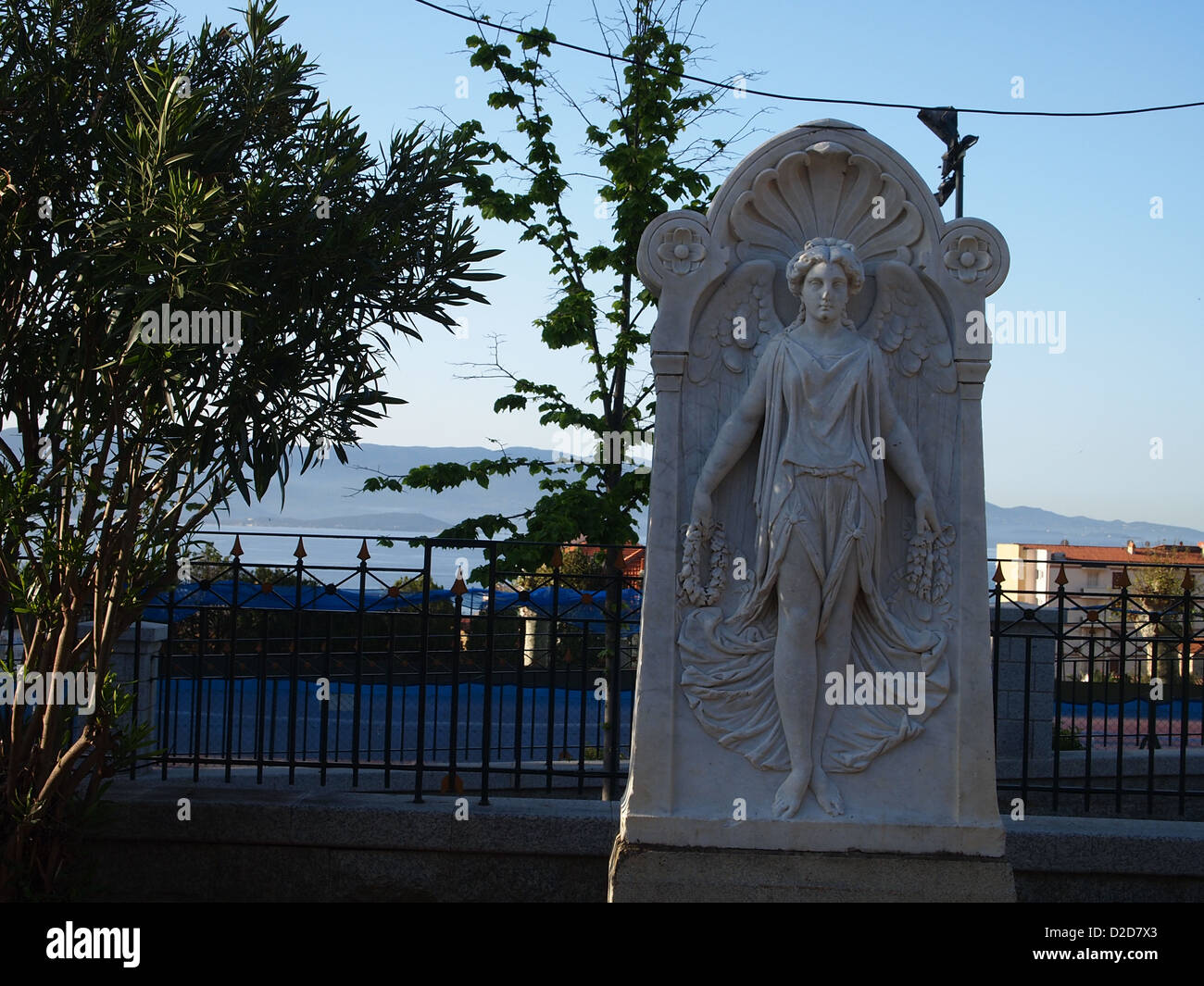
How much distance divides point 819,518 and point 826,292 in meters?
0.99

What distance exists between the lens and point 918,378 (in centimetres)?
530

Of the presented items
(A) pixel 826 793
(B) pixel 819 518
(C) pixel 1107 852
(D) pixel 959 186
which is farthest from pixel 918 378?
(D) pixel 959 186

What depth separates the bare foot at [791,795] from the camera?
16.5 ft

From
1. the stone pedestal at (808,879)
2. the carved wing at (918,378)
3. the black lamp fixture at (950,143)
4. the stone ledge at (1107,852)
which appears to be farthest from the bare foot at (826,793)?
the black lamp fixture at (950,143)

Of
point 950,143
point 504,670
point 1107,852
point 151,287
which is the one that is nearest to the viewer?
point 151,287

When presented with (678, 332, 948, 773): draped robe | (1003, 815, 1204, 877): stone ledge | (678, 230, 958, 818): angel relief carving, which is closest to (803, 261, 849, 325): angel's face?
(678, 230, 958, 818): angel relief carving

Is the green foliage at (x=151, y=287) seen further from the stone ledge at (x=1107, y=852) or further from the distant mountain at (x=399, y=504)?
the stone ledge at (x=1107, y=852)

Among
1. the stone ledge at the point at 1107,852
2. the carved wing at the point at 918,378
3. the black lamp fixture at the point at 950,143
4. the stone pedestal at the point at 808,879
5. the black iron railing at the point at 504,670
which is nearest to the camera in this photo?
the stone pedestal at the point at 808,879

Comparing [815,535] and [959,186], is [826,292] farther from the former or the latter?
[959,186]

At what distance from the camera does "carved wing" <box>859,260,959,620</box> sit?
526cm

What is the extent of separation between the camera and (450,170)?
581cm

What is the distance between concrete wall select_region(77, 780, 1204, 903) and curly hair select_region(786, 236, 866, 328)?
9.61 ft
